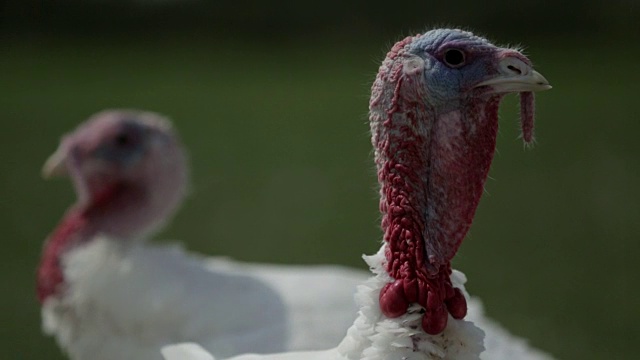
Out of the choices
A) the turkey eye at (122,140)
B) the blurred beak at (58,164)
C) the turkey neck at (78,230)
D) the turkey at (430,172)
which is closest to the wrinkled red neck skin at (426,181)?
the turkey at (430,172)

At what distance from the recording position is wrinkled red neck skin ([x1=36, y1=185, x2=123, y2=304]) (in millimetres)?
3701

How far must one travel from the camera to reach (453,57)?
203cm

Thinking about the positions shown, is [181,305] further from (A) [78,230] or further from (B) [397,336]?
(B) [397,336]

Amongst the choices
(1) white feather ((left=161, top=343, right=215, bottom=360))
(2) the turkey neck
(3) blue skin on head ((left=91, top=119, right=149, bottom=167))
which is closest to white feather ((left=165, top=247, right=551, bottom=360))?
(1) white feather ((left=161, top=343, right=215, bottom=360))

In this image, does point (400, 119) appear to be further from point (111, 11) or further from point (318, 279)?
point (111, 11)

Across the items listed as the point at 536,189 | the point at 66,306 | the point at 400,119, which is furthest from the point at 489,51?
the point at 536,189

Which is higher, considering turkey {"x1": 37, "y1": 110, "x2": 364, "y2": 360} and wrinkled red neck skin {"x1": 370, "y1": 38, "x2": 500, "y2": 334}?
wrinkled red neck skin {"x1": 370, "y1": 38, "x2": 500, "y2": 334}

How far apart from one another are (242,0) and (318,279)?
13855mm

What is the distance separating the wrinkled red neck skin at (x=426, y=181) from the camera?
201cm

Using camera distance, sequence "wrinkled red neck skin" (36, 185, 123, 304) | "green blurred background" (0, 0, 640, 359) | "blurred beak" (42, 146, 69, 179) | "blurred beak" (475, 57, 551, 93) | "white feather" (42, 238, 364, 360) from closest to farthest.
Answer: "blurred beak" (475, 57, 551, 93) → "white feather" (42, 238, 364, 360) → "wrinkled red neck skin" (36, 185, 123, 304) → "blurred beak" (42, 146, 69, 179) → "green blurred background" (0, 0, 640, 359)

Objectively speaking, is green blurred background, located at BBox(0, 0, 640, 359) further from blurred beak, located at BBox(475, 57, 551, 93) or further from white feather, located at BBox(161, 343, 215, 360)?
blurred beak, located at BBox(475, 57, 551, 93)

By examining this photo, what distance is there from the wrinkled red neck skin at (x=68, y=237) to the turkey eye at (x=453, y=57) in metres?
2.19

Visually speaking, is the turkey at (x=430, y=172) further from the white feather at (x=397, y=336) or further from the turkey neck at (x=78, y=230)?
the turkey neck at (x=78, y=230)

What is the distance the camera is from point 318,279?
359 centimetres
